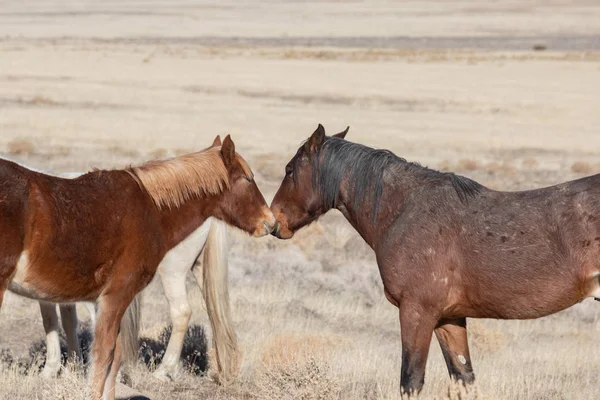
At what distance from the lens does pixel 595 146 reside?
2653 centimetres

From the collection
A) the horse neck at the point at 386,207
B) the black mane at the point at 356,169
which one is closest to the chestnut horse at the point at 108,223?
the black mane at the point at 356,169

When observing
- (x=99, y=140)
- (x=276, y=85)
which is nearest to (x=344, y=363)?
(x=99, y=140)

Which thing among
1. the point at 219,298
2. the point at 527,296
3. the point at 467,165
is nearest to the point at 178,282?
the point at 219,298

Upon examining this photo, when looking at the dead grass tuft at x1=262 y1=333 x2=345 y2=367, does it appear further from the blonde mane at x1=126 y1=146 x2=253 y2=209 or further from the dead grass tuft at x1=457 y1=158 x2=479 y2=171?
the dead grass tuft at x1=457 y1=158 x2=479 y2=171

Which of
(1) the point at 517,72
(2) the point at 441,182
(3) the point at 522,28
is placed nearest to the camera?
(2) the point at 441,182

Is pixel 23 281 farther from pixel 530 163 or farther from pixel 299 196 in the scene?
pixel 530 163

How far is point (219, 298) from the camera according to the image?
27.2 ft

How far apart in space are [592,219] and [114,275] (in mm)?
3028

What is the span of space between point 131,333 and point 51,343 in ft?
2.19

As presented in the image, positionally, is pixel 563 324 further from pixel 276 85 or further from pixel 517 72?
pixel 517 72

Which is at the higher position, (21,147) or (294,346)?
(21,147)

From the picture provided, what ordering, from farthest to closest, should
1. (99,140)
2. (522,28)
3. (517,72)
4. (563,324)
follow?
(522,28)
(517,72)
(99,140)
(563,324)

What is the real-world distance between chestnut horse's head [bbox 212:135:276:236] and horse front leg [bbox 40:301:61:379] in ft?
6.11

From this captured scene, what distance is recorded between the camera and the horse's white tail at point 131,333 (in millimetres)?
7897
